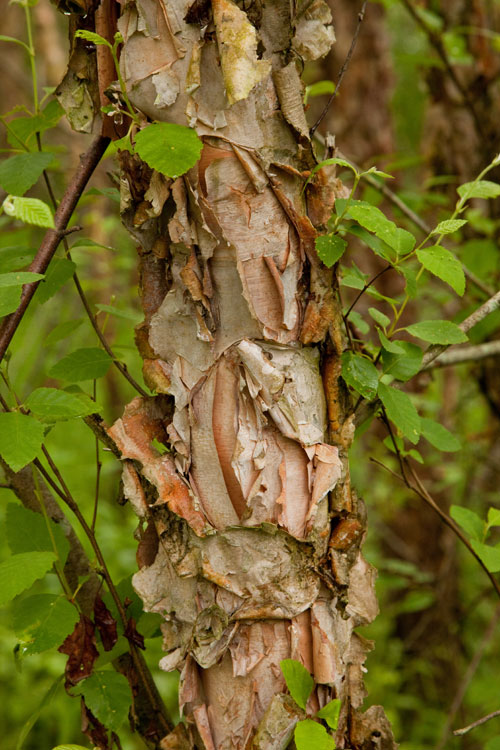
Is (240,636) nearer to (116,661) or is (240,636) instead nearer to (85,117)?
(116,661)

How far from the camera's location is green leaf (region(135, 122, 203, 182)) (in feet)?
2.31

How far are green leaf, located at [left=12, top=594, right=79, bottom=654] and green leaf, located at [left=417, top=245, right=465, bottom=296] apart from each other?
2.11ft

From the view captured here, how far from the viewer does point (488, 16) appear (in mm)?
2570

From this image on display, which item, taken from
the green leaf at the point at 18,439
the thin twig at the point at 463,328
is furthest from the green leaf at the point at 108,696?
the thin twig at the point at 463,328

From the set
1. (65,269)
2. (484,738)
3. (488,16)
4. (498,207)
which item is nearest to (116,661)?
(65,269)

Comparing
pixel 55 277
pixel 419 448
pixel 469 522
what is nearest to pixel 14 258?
pixel 55 277

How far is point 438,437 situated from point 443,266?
32 cm

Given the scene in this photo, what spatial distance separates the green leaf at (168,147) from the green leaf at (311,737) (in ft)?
2.13

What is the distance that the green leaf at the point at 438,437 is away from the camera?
3.46 feet

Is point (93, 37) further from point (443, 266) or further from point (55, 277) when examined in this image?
point (443, 266)

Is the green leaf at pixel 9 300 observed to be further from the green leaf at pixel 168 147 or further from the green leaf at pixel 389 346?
the green leaf at pixel 389 346

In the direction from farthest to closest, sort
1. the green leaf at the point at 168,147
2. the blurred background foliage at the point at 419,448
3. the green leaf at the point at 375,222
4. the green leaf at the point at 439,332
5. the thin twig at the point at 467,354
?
the blurred background foliage at the point at 419,448, the thin twig at the point at 467,354, the green leaf at the point at 439,332, the green leaf at the point at 375,222, the green leaf at the point at 168,147

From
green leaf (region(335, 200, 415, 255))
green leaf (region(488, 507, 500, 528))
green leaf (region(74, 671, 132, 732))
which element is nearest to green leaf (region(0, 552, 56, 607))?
green leaf (region(74, 671, 132, 732))

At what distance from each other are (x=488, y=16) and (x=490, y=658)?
9.56 feet
